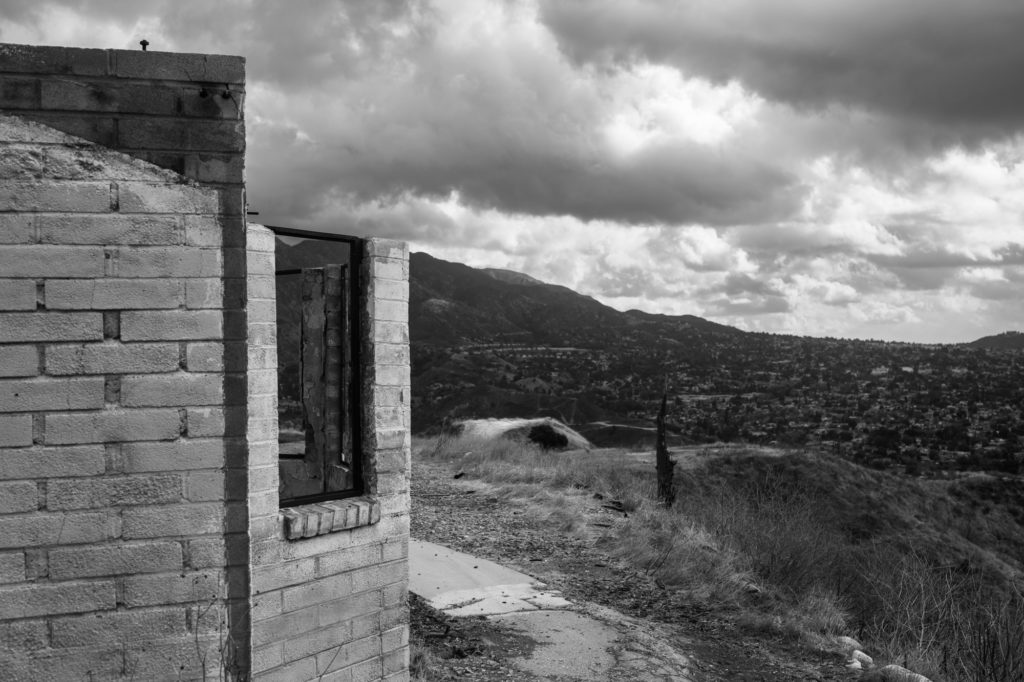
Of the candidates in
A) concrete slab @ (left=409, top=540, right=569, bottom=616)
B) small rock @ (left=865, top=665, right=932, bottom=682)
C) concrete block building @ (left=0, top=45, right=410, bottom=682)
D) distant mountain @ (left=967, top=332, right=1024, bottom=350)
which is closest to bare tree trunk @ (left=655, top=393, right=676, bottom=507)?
concrete slab @ (left=409, top=540, right=569, bottom=616)

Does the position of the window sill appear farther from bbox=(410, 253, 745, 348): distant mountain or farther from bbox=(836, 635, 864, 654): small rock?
bbox=(410, 253, 745, 348): distant mountain

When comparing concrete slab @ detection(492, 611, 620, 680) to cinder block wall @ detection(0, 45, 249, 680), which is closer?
cinder block wall @ detection(0, 45, 249, 680)

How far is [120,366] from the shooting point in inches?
122

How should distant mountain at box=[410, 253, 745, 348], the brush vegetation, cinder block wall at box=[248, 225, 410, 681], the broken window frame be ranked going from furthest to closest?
1. distant mountain at box=[410, 253, 745, 348]
2. the brush vegetation
3. the broken window frame
4. cinder block wall at box=[248, 225, 410, 681]

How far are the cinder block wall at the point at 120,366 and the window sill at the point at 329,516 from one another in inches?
32.2

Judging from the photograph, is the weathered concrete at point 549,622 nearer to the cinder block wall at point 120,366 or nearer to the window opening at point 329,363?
the window opening at point 329,363

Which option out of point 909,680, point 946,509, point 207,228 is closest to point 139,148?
point 207,228

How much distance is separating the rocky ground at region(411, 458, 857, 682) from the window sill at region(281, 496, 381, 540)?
1.53 meters

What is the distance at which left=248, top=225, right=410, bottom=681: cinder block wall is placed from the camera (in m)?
4.01

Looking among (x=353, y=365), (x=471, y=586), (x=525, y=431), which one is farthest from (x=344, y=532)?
(x=525, y=431)

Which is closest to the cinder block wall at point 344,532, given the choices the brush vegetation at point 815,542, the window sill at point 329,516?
the window sill at point 329,516

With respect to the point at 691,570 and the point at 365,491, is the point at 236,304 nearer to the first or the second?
the point at 365,491

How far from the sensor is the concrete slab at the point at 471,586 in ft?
23.7

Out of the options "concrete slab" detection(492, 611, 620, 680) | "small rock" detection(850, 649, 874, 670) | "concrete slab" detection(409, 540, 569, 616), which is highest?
"concrete slab" detection(409, 540, 569, 616)
